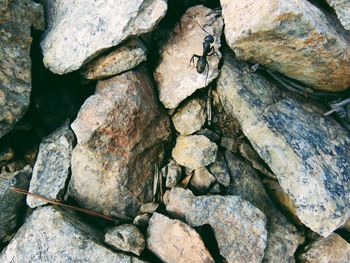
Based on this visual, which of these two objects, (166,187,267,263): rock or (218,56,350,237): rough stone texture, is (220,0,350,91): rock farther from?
(166,187,267,263): rock

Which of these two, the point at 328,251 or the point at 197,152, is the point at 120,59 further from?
the point at 328,251

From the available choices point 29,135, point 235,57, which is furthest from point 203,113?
point 29,135

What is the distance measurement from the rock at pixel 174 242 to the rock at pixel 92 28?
1.96 meters

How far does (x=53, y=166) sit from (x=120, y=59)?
57.0 inches

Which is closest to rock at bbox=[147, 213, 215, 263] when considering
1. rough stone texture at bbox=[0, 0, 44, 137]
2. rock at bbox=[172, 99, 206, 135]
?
rock at bbox=[172, 99, 206, 135]

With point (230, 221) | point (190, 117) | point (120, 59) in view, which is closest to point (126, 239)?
point (230, 221)

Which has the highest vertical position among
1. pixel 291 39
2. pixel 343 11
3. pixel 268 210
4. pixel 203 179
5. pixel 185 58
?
pixel 343 11

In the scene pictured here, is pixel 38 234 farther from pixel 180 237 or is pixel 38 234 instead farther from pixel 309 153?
pixel 309 153

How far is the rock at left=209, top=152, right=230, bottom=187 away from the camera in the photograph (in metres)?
4.46

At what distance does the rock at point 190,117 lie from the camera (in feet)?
15.0

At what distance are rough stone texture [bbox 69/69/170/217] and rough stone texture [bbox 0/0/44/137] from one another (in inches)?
26.3

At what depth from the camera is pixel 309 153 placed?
167 inches

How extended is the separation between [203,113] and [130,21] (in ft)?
4.37

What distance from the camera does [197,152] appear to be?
4387mm
